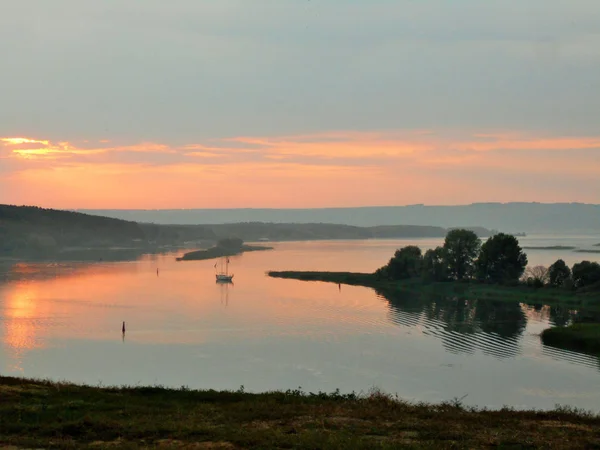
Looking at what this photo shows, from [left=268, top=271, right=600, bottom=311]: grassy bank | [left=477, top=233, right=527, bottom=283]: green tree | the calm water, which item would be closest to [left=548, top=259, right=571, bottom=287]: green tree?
[left=268, top=271, right=600, bottom=311]: grassy bank

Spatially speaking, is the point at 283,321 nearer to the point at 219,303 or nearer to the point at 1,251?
the point at 219,303

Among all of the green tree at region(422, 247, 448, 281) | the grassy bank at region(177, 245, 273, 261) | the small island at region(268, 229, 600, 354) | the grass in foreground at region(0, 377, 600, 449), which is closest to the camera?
the grass in foreground at region(0, 377, 600, 449)

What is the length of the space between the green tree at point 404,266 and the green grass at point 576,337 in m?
43.0

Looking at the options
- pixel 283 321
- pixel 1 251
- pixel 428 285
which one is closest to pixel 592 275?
pixel 428 285

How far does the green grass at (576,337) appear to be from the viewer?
52500mm

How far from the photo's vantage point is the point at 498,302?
8281 centimetres

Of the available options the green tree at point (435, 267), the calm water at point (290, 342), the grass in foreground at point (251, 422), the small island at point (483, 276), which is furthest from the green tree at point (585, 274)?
the grass in foreground at point (251, 422)

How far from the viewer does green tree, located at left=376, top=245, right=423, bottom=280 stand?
10150 centimetres

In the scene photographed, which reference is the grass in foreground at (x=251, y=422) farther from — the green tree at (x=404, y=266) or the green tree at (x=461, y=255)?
the green tree at (x=404, y=266)

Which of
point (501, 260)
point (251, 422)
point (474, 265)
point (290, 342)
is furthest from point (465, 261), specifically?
point (251, 422)

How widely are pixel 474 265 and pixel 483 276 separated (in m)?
2.86

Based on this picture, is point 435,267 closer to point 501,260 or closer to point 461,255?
point 461,255

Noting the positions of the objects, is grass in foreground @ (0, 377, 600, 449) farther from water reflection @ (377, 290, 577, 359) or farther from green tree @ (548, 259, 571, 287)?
green tree @ (548, 259, 571, 287)

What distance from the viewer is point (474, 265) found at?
317ft
